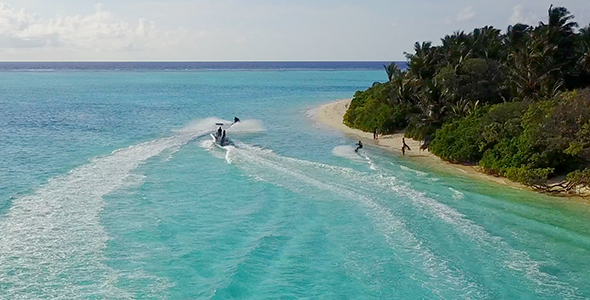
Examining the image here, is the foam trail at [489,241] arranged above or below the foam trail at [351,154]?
below

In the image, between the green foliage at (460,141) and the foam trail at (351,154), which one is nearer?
the green foliage at (460,141)

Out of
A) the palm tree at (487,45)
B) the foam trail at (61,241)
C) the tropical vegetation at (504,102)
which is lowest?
the foam trail at (61,241)

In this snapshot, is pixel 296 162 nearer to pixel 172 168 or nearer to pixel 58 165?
pixel 172 168

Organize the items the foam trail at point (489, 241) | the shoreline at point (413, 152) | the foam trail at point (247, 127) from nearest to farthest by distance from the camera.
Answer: the foam trail at point (489, 241) → the shoreline at point (413, 152) → the foam trail at point (247, 127)

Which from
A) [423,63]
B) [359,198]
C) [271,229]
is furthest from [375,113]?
[271,229]

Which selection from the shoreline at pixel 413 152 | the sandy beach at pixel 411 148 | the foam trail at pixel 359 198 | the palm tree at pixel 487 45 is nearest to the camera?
the foam trail at pixel 359 198

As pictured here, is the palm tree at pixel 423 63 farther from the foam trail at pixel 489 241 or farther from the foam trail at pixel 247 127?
the foam trail at pixel 489 241

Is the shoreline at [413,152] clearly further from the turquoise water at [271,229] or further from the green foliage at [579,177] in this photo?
the turquoise water at [271,229]

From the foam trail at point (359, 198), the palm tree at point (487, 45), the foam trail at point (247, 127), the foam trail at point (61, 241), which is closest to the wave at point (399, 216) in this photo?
the foam trail at point (359, 198)
